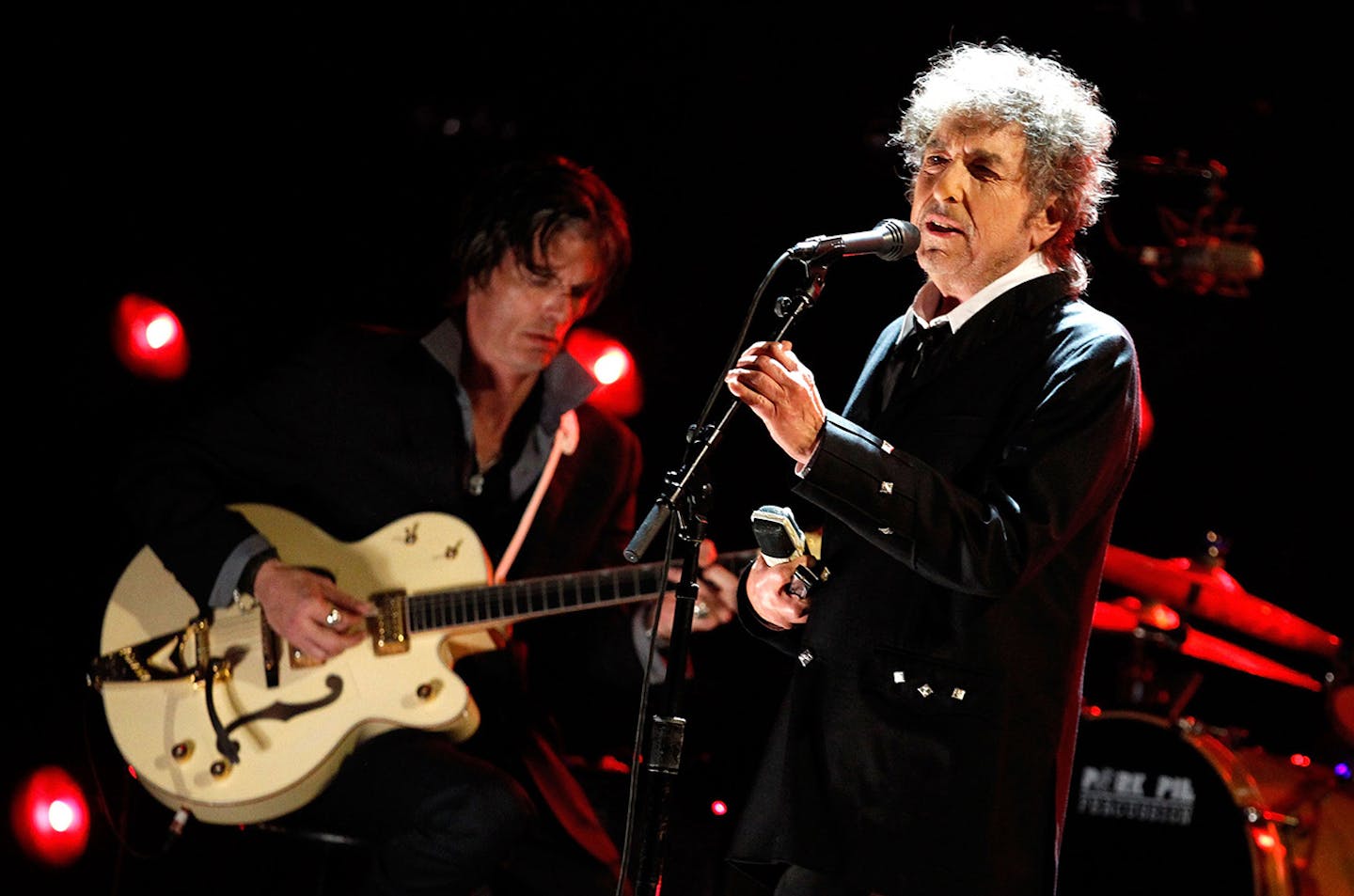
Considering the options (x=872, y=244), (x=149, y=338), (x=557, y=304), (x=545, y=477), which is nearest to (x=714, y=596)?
(x=545, y=477)

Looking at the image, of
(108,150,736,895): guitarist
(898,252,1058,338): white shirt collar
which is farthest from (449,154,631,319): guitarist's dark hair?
(898,252,1058,338): white shirt collar

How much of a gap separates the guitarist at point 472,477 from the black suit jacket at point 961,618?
1.33 metres

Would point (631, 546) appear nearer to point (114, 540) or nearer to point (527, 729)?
point (527, 729)

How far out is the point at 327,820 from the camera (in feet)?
11.4

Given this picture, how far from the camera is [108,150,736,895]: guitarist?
3.45m

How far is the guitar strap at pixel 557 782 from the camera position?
3.60 meters

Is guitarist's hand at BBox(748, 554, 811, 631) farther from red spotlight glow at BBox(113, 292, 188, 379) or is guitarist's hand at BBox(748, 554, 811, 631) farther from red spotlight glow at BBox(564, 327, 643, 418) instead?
red spotlight glow at BBox(113, 292, 188, 379)

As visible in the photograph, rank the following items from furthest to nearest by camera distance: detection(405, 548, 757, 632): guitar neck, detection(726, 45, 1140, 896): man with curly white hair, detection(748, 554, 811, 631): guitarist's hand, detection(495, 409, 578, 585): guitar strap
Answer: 1. detection(495, 409, 578, 585): guitar strap
2. detection(405, 548, 757, 632): guitar neck
3. detection(748, 554, 811, 631): guitarist's hand
4. detection(726, 45, 1140, 896): man with curly white hair

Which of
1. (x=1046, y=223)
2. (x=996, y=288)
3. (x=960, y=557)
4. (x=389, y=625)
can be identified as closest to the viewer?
(x=960, y=557)

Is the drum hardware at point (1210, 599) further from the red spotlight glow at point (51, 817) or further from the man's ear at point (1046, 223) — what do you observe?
the red spotlight glow at point (51, 817)

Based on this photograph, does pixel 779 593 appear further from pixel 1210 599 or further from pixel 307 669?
pixel 1210 599

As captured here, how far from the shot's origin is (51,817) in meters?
3.90

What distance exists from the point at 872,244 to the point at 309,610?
198 cm

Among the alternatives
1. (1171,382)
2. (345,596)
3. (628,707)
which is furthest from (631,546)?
(1171,382)
